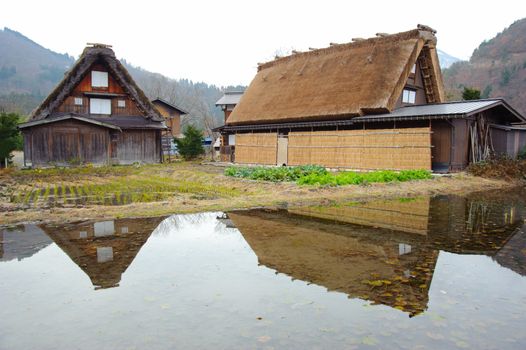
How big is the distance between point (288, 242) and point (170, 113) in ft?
134

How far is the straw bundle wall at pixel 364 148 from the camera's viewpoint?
1762 cm

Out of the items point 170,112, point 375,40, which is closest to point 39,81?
point 170,112

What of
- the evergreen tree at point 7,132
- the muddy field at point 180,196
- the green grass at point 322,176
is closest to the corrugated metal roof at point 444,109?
the muddy field at point 180,196

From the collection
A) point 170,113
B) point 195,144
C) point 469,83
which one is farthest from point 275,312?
point 469,83

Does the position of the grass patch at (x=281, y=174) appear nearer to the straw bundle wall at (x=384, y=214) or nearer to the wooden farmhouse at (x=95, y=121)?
the straw bundle wall at (x=384, y=214)

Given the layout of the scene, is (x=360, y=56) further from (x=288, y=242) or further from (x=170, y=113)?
(x=170, y=113)

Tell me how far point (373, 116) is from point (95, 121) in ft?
54.4

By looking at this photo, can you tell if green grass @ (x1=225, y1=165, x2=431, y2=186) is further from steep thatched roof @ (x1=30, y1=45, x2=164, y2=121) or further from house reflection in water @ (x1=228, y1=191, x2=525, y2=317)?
steep thatched roof @ (x1=30, y1=45, x2=164, y2=121)

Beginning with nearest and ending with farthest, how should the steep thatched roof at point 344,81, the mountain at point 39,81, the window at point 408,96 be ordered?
the steep thatched roof at point 344,81
the window at point 408,96
the mountain at point 39,81

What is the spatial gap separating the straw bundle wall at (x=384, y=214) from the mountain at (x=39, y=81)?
5711 cm

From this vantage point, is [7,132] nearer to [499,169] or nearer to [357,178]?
[357,178]

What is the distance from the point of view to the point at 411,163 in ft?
58.4

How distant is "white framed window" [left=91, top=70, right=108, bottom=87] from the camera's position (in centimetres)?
2706

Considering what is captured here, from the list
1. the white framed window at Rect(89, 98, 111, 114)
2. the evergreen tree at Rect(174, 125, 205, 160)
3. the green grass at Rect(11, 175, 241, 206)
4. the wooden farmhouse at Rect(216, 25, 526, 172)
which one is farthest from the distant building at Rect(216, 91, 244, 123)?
the green grass at Rect(11, 175, 241, 206)
